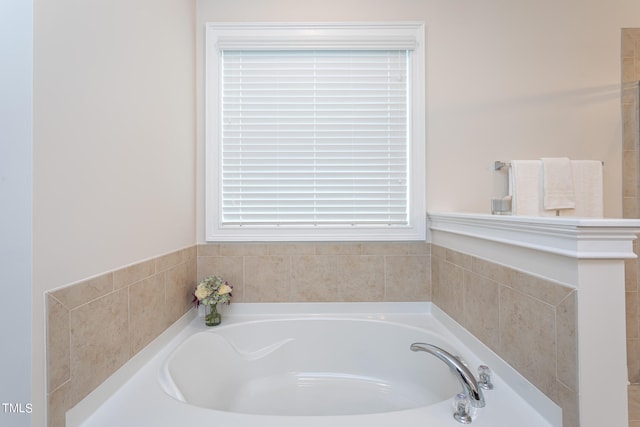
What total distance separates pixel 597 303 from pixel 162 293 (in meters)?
1.54

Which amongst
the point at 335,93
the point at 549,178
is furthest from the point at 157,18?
the point at 549,178

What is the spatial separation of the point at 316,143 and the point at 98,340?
4.31 ft

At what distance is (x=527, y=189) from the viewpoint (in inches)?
60.5

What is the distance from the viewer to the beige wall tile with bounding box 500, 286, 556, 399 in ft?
2.73

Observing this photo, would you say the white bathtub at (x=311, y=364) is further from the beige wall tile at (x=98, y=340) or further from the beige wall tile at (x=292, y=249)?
the beige wall tile at (x=292, y=249)

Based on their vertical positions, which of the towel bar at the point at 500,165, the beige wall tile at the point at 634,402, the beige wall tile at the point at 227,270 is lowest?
the beige wall tile at the point at 634,402

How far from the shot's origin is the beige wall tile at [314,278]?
1670 mm

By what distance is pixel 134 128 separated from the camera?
3.54ft

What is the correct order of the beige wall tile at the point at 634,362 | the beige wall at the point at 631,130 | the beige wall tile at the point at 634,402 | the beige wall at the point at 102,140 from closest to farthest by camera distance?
the beige wall at the point at 102,140 → the beige wall tile at the point at 634,402 → the beige wall tile at the point at 634,362 → the beige wall at the point at 631,130

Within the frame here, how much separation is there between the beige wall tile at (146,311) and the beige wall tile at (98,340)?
0.04m

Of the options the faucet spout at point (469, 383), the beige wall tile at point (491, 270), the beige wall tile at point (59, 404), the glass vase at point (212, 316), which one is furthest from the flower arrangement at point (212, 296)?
the beige wall tile at point (491, 270)

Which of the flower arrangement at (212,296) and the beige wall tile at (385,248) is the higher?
the beige wall tile at (385,248)

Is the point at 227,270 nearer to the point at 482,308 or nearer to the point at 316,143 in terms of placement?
the point at 316,143

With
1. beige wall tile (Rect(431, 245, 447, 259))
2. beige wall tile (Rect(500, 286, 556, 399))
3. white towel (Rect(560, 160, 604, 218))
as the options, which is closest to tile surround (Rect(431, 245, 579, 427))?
beige wall tile (Rect(500, 286, 556, 399))
